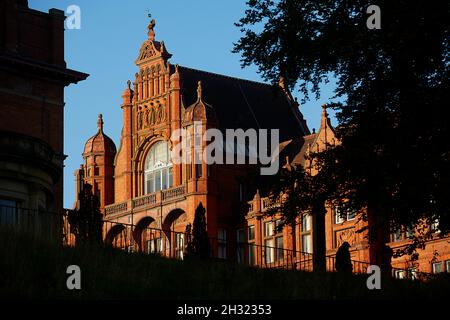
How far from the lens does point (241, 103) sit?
339 ft

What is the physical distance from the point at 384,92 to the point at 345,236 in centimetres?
4481

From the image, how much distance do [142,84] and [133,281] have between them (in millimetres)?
65347

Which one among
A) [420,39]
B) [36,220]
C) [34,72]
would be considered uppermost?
[34,72]

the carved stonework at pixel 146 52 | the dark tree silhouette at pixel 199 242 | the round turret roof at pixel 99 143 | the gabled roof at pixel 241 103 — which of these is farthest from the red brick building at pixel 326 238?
the dark tree silhouette at pixel 199 242

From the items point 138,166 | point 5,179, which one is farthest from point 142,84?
point 5,179

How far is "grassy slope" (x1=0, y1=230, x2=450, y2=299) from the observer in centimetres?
3456

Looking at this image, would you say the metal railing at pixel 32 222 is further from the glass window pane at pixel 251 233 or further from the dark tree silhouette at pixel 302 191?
the glass window pane at pixel 251 233

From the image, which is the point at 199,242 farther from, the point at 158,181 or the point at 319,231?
the point at 158,181

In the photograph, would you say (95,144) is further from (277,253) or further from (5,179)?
(5,179)

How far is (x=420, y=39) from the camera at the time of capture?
40219 millimetres

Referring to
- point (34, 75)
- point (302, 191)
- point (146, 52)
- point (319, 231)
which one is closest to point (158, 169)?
point (146, 52)

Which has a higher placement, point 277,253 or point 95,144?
point 95,144

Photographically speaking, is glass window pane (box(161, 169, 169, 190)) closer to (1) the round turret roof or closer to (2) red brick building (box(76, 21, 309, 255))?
(2) red brick building (box(76, 21, 309, 255))

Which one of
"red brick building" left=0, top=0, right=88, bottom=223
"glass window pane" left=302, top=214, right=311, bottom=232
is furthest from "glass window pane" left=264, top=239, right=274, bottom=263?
"red brick building" left=0, top=0, right=88, bottom=223
